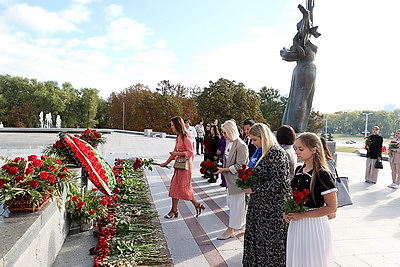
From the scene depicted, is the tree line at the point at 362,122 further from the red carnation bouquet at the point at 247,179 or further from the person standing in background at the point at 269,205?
the red carnation bouquet at the point at 247,179

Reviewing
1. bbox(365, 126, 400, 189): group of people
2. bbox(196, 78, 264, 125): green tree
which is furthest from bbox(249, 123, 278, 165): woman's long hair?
bbox(196, 78, 264, 125): green tree

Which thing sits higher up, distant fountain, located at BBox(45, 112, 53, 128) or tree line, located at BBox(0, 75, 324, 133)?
tree line, located at BBox(0, 75, 324, 133)

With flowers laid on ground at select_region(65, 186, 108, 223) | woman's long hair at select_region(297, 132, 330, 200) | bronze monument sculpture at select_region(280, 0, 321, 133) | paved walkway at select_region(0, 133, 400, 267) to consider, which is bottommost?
paved walkway at select_region(0, 133, 400, 267)

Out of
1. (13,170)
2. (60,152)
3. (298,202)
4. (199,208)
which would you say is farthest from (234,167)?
(60,152)

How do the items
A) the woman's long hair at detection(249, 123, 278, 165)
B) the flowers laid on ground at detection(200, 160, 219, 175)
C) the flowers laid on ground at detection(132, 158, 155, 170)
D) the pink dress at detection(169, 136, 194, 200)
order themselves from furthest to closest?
1. the flowers laid on ground at detection(132, 158, 155, 170)
2. the pink dress at detection(169, 136, 194, 200)
3. the flowers laid on ground at detection(200, 160, 219, 175)
4. the woman's long hair at detection(249, 123, 278, 165)

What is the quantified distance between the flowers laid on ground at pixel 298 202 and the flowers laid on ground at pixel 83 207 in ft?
9.51

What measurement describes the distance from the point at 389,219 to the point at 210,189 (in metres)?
3.86

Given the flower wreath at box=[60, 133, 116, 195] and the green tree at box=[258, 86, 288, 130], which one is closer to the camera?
the flower wreath at box=[60, 133, 116, 195]

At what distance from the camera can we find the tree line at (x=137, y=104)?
34188 mm

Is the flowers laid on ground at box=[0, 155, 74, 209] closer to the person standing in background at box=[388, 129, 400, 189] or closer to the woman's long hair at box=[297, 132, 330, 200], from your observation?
the woman's long hair at box=[297, 132, 330, 200]

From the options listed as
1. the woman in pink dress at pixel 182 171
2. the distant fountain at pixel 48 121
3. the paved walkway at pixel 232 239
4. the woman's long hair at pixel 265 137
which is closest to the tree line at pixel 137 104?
the distant fountain at pixel 48 121

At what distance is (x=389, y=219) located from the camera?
550 cm

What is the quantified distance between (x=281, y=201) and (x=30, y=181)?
2.51 meters

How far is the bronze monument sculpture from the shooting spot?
917 centimetres
